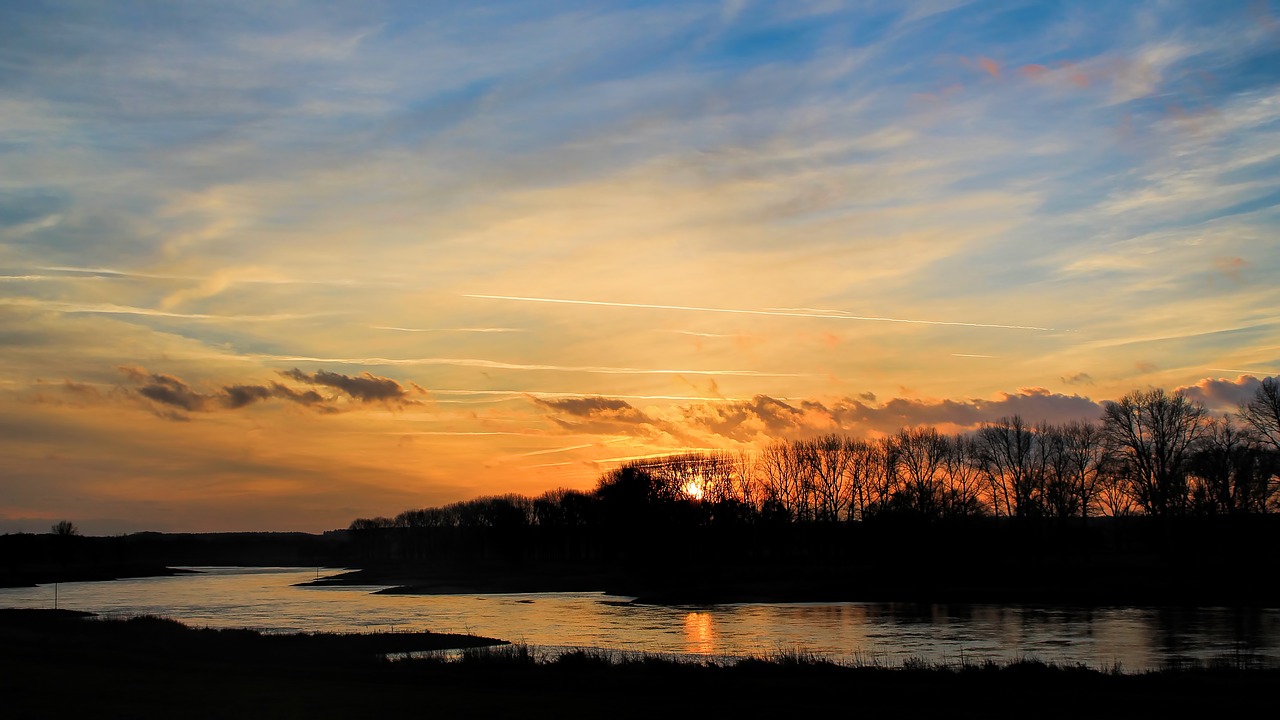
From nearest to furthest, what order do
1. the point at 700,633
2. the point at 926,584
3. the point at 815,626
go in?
the point at 700,633
the point at 815,626
the point at 926,584

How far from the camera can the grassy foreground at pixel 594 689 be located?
24.0 metres

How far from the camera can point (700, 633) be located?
183 ft

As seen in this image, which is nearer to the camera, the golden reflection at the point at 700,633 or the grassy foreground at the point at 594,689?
the grassy foreground at the point at 594,689

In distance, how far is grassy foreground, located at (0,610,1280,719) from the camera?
24.0 metres

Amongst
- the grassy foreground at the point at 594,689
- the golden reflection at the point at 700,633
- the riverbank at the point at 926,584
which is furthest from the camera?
the riverbank at the point at 926,584

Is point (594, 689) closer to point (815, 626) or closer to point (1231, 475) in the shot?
point (815, 626)

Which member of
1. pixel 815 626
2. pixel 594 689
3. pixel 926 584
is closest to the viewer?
pixel 594 689

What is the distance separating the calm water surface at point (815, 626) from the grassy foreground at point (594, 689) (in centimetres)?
1027

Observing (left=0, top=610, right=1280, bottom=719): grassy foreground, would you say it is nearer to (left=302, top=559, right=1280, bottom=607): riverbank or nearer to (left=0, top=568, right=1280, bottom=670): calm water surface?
(left=0, top=568, right=1280, bottom=670): calm water surface

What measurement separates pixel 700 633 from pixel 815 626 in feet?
24.4

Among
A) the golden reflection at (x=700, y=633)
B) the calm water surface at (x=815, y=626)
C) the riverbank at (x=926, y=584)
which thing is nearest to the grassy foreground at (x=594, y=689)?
the calm water surface at (x=815, y=626)

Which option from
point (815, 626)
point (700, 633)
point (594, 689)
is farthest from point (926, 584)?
point (594, 689)

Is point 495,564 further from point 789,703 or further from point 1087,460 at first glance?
point 789,703

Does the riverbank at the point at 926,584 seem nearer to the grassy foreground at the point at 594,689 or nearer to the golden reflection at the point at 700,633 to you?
the golden reflection at the point at 700,633
